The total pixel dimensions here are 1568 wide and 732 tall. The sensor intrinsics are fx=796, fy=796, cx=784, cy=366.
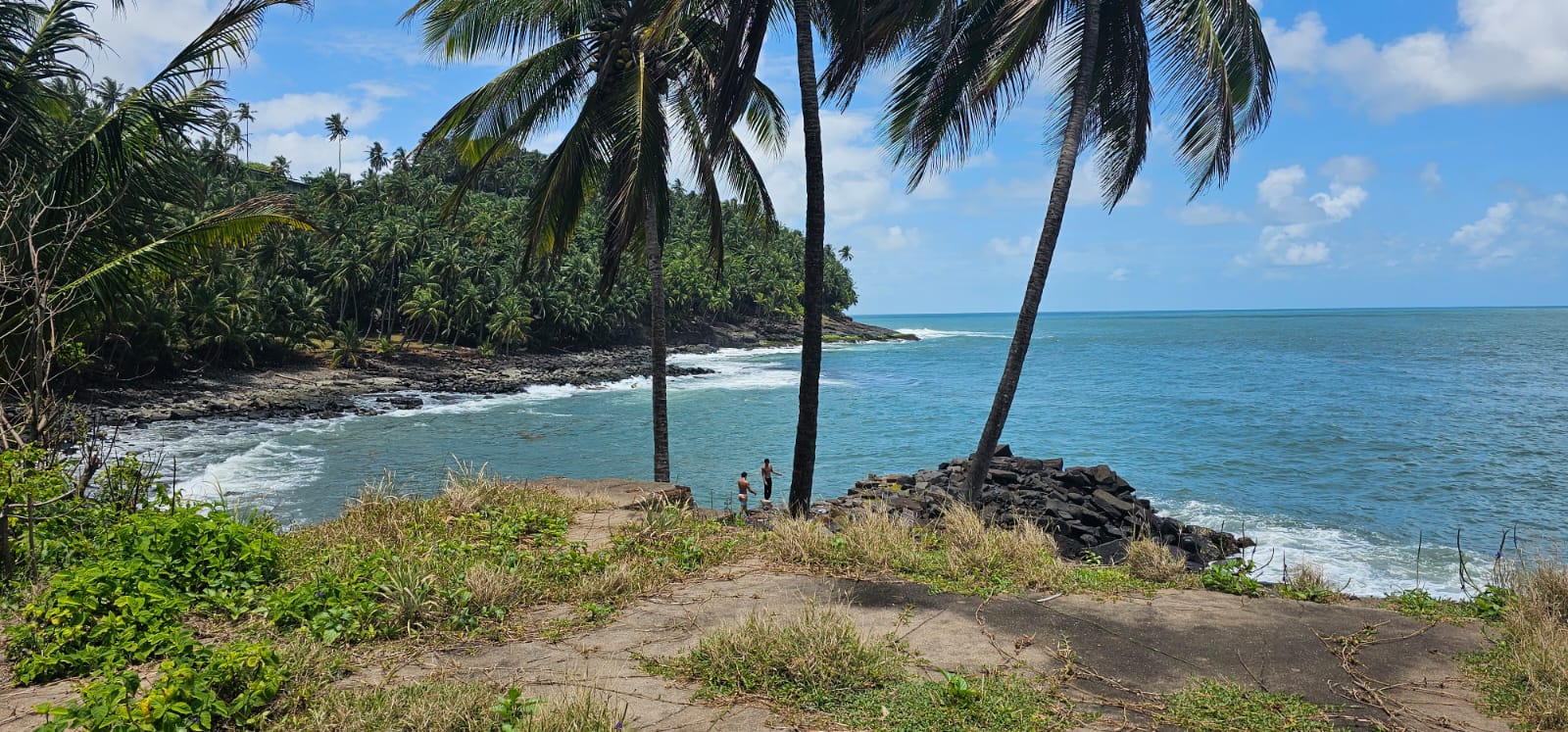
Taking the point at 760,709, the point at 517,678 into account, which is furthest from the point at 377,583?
the point at 760,709

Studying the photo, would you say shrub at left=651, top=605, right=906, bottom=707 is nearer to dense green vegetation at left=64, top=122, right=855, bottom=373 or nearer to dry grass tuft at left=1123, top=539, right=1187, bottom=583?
dry grass tuft at left=1123, top=539, right=1187, bottom=583

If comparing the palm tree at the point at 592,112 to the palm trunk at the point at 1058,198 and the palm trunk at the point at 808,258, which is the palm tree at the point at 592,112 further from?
the palm trunk at the point at 1058,198

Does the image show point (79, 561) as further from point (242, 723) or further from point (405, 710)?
point (405, 710)

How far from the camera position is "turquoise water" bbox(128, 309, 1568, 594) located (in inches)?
752

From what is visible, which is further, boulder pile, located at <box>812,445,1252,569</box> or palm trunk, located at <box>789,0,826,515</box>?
boulder pile, located at <box>812,445,1252,569</box>

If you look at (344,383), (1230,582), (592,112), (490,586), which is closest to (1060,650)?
(1230,582)

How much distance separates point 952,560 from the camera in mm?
6969

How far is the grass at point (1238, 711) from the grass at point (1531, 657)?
1.03 m

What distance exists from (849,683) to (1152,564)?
158 inches

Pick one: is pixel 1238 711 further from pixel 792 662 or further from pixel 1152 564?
pixel 1152 564

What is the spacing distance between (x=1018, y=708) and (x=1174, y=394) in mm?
49390

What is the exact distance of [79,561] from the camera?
615 centimetres

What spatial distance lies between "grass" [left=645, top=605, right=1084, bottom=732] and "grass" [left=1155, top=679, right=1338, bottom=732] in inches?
23.3

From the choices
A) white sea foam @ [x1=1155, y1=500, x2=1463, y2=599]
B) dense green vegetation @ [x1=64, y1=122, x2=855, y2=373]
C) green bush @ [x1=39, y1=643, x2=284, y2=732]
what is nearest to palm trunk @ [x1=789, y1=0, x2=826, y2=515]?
green bush @ [x1=39, y1=643, x2=284, y2=732]
